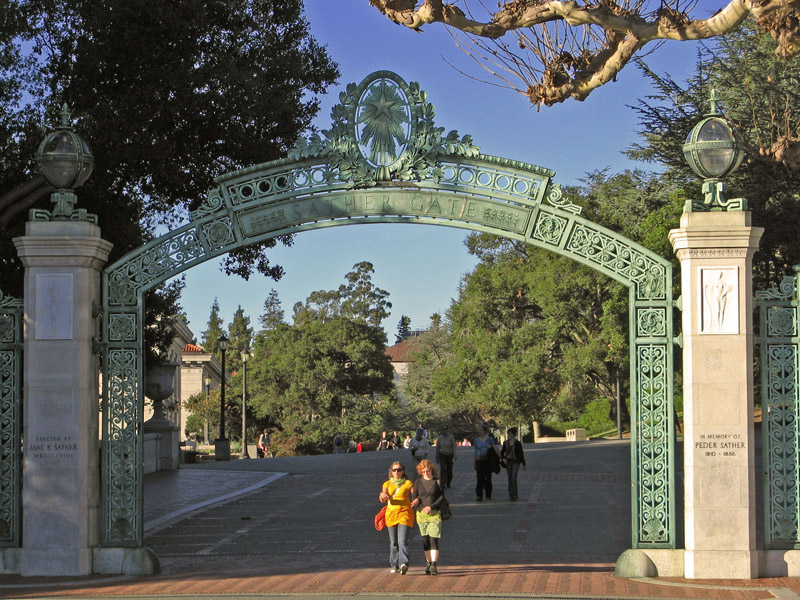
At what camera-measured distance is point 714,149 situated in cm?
1143

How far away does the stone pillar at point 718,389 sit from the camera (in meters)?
11.1

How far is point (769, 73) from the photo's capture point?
27.3 metres

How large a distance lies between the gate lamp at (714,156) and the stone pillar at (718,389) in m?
0.22

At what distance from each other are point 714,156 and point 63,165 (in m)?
6.98

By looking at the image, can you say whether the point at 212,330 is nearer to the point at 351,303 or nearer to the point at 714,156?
the point at 351,303

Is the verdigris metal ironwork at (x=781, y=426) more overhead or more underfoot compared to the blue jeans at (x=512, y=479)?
more overhead

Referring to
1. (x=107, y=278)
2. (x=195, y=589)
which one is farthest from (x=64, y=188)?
(x=195, y=589)

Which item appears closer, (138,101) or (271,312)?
(138,101)

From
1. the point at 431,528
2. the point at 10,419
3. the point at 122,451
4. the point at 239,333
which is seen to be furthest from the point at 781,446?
the point at 239,333

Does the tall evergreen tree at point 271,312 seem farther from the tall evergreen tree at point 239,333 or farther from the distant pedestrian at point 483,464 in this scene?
the distant pedestrian at point 483,464

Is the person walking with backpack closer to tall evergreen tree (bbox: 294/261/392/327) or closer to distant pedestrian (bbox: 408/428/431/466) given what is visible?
distant pedestrian (bbox: 408/428/431/466)

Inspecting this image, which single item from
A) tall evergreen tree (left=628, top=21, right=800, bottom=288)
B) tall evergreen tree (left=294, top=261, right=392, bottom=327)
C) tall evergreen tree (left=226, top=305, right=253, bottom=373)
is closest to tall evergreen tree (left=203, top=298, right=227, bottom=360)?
tall evergreen tree (left=226, top=305, right=253, bottom=373)

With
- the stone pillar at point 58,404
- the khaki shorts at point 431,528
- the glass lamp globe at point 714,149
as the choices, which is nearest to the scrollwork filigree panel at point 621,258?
the glass lamp globe at point 714,149

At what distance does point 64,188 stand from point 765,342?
7.67 meters
